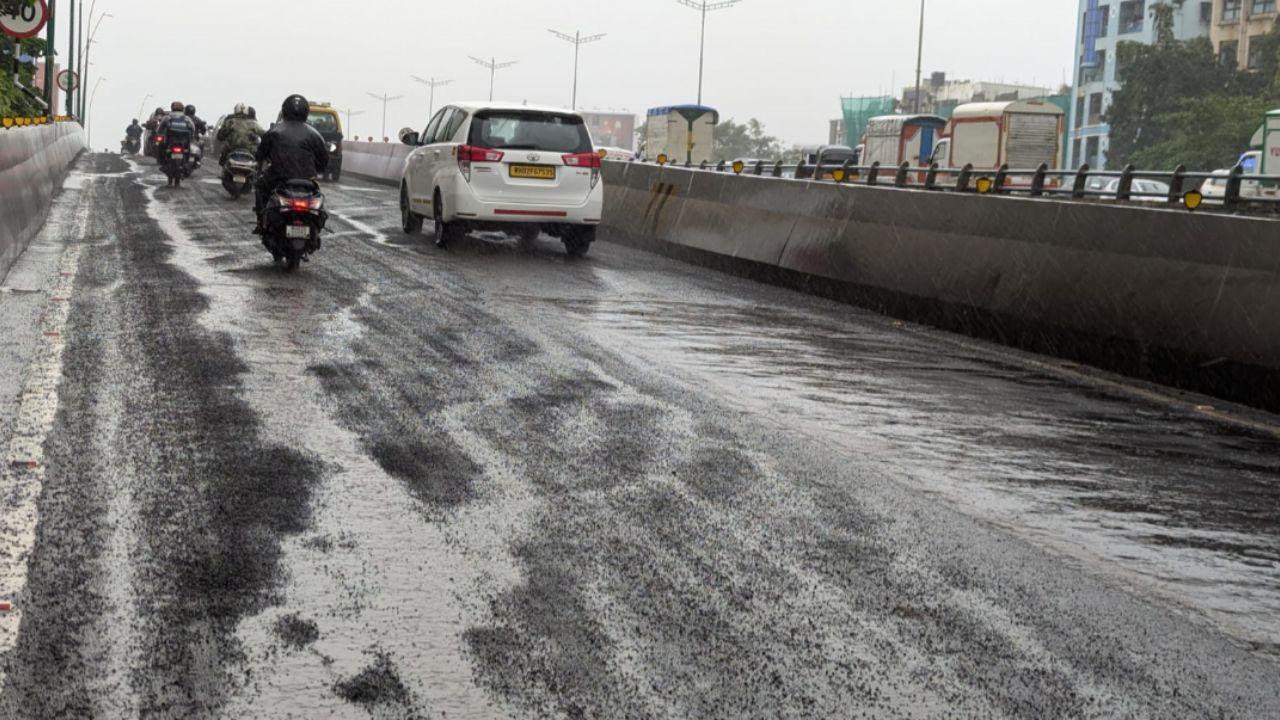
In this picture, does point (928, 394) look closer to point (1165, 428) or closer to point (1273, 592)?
point (1165, 428)

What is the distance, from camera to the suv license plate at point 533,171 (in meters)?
19.4

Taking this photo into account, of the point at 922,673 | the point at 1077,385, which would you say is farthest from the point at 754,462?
the point at 1077,385

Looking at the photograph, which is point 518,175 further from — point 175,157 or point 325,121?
point 325,121

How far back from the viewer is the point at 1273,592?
17.5ft

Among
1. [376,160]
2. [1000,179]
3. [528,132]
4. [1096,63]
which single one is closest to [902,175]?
[1000,179]

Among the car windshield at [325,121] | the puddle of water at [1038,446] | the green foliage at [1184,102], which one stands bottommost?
the puddle of water at [1038,446]

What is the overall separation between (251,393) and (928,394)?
3.67 meters

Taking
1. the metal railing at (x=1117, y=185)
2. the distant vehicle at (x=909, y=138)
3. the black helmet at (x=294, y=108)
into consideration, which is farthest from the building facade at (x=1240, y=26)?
the black helmet at (x=294, y=108)

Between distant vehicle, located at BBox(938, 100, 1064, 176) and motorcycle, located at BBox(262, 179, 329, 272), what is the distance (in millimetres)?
31766

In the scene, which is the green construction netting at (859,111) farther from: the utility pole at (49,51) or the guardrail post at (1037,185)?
the guardrail post at (1037,185)

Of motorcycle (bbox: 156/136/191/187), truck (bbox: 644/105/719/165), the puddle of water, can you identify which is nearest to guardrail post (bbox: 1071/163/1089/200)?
motorcycle (bbox: 156/136/191/187)

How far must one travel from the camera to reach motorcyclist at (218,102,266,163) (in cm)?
2869

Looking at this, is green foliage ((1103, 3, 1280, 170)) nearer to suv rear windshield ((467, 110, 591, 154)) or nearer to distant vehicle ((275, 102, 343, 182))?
distant vehicle ((275, 102, 343, 182))

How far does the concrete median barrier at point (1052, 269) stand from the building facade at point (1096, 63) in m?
85.8
